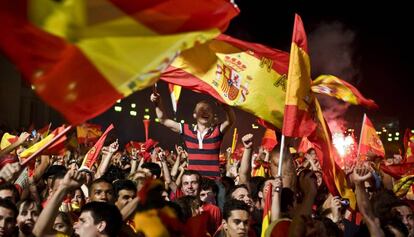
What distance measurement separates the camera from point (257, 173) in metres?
10.6

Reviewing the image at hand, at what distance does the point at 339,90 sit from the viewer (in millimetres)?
6613

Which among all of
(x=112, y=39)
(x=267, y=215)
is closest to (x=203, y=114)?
(x=267, y=215)

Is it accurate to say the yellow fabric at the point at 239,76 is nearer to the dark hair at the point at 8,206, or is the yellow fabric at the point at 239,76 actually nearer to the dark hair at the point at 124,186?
the dark hair at the point at 124,186

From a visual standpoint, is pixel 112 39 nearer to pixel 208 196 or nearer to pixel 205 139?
pixel 208 196

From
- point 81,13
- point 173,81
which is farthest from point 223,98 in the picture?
point 81,13

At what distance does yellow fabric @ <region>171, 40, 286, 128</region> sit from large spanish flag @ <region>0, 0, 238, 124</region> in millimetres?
2747

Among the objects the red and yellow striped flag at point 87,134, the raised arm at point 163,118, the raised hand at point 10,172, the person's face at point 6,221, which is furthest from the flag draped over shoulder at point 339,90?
the red and yellow striped flag at point 87,134

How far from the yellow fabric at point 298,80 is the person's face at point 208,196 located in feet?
5.87

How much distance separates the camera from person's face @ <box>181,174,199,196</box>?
22.0 ft

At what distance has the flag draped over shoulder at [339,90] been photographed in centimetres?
645

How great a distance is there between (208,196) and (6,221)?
2.76m

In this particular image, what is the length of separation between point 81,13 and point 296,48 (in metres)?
3.00

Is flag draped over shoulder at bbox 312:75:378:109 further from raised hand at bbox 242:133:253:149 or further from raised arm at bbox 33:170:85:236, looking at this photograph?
raised arm at bbox 33:170:85:236

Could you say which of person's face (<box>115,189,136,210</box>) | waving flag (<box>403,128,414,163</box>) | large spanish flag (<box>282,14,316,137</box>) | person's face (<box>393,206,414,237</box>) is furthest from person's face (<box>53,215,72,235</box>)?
waving flag (<box>403,128,414,163</box>)
